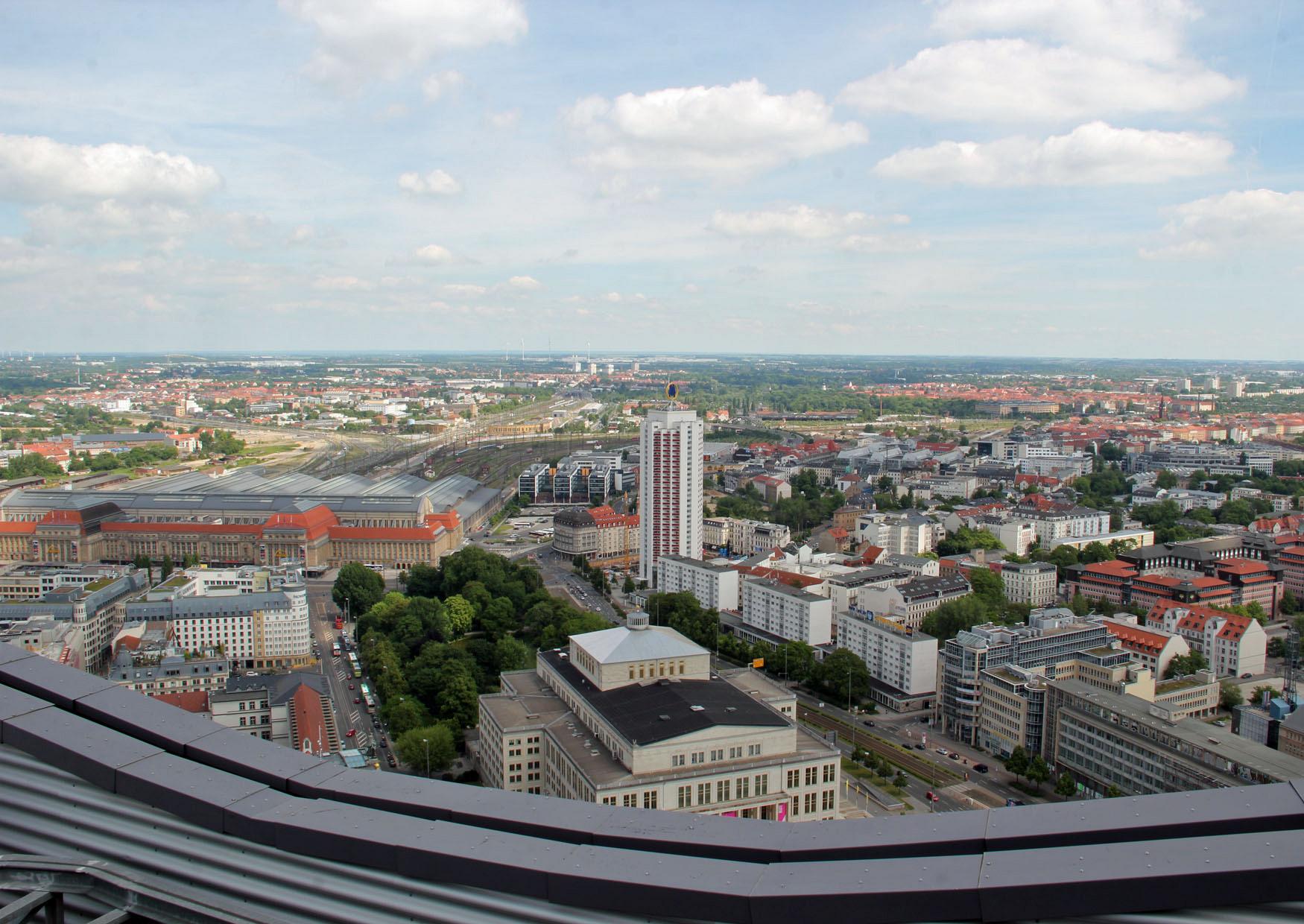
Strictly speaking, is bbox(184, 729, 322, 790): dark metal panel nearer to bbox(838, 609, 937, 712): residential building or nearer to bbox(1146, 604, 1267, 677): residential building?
bbox(838, 609, 937, 712): residential building

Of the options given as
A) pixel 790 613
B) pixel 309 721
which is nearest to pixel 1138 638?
pixel 790 613

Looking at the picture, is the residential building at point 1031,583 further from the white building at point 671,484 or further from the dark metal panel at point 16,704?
the dark metal panel at point 16,704

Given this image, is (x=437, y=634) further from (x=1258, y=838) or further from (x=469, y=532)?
(x=1258, y=838)

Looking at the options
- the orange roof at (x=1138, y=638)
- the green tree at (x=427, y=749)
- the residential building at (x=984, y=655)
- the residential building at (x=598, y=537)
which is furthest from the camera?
the residential building at (x=598, y=537)

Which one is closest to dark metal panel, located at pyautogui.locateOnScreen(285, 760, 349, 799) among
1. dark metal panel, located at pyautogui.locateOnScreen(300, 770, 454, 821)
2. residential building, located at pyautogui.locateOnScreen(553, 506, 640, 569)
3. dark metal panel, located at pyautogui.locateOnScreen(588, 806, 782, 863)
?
dark metal panel, located at pyautogui.locateOnScreen(300, 770, 454, 821)

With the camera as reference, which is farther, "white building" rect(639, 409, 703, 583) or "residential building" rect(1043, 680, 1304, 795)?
"white building" rect(639, 409, 703, 583)

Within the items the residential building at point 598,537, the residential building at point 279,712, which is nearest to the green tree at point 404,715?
the residential building at point 279,712
